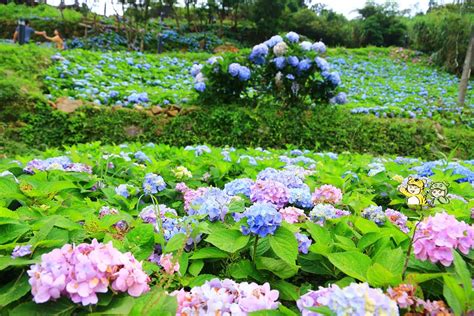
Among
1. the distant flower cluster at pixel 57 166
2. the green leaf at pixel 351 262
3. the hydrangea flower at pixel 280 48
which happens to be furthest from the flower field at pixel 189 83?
the green leaf at pixel 351 262

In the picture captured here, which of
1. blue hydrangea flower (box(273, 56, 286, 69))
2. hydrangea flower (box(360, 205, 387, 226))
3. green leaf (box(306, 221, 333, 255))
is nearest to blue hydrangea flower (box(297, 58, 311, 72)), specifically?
blue hydrangea flower (box(273, 56, 286, 69))

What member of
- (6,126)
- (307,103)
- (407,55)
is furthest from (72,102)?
(407,55)

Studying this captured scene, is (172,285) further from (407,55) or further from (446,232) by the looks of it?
(407,55)

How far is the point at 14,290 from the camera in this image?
0.77m

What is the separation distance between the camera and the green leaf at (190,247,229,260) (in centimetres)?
96

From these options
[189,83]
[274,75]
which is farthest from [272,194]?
[189,83]

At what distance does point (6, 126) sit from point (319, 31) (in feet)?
51.5

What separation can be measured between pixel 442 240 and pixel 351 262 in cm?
18

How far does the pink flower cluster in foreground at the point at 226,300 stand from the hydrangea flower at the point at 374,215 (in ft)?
1.80

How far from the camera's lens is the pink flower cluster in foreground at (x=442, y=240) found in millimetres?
808

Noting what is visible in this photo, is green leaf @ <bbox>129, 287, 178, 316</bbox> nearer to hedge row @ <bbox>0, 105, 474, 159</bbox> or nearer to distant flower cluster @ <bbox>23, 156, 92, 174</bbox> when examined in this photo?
distant flower cluster @ <bbox>23, 156, 92, 174</bbox>

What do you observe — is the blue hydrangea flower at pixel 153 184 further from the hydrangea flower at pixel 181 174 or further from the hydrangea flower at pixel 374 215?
the hydrangea flower at pixel 374 215

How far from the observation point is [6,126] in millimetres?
4707

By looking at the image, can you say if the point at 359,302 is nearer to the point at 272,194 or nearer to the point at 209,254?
the point at 209,254
